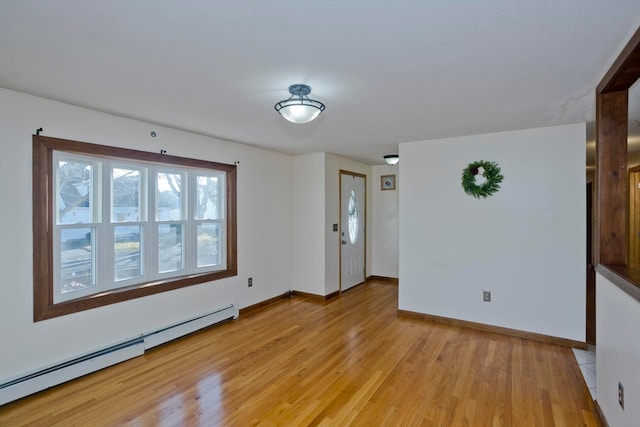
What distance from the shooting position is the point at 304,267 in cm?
523

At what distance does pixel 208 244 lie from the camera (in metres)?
4.13

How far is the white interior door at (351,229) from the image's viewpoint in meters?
5.52

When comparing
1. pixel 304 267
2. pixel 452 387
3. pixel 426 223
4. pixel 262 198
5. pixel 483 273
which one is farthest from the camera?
pixel 304 267

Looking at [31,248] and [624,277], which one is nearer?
[624,277]

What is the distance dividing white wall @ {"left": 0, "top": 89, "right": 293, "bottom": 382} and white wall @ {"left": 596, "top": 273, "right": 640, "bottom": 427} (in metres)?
3.78

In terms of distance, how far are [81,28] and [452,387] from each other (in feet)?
11.4

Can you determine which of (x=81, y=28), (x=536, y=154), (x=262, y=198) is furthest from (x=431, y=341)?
(x=81, y=28)

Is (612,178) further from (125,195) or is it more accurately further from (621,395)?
(125,195)

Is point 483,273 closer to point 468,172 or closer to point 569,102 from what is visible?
point 468,172

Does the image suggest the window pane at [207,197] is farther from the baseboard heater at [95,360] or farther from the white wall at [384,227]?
the white wall at [384,227]

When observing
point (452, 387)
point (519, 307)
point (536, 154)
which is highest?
point (536, 154)

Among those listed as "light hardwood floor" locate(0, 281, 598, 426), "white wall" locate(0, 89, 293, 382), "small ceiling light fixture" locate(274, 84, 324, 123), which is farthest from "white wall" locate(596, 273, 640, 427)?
"white wall" locate(0, 89, 293, 382)

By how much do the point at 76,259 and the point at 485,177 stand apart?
14.5ft

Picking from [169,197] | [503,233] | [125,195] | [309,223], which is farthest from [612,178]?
[125,195]
